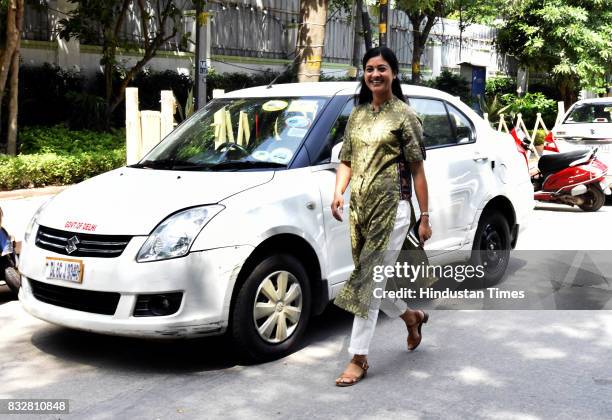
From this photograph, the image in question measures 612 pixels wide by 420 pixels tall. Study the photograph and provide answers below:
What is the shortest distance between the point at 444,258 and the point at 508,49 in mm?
23543

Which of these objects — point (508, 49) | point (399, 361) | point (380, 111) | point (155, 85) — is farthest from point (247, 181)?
point (508, 49)

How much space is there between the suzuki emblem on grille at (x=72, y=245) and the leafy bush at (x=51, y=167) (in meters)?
7.36

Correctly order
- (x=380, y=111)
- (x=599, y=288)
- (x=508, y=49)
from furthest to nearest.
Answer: (x=508, y=49) < (x=599, y=288) < (x=380, y=111)

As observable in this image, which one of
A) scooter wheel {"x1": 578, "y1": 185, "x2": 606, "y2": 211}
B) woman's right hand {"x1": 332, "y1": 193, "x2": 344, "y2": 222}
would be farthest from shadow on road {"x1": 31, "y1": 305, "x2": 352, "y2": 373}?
scooter wheel {"x1": 578, "y1": 185, "x2": 606, "y2": 211}

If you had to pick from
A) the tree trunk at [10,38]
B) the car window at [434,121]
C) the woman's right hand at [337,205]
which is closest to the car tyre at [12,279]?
the woman's right hand at [337,205]

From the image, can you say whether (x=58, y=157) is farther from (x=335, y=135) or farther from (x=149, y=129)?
(x=335, y=135)

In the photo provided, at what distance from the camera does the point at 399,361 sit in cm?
540

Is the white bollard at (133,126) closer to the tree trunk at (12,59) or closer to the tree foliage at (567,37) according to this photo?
the tree trunk at (12,59)

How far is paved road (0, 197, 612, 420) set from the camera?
4.57 meters

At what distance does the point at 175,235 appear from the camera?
4969mm

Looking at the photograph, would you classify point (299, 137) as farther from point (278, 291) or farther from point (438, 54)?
point (438, 54)

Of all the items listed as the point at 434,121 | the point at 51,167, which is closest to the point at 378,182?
the point at 434,121

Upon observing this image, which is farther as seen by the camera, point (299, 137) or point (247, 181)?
point (299, 137)

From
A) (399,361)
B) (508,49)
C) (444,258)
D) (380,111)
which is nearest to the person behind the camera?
(380,111)
